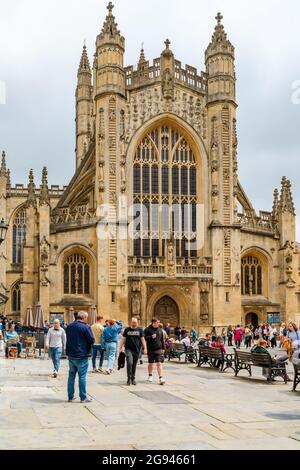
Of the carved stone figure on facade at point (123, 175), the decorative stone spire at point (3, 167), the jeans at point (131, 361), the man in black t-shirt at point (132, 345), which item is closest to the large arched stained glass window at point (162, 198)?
the carved stone figure on facade at point (123, 175)

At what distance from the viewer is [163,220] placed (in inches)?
1596

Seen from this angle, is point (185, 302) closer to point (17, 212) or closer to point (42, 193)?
point (42, 193)

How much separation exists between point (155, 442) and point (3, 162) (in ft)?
170

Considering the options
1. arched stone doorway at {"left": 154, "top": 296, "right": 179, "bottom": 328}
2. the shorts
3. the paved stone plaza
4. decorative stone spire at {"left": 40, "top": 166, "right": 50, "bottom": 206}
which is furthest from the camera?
arched stone doorway at {"left": 154, "top": 296, "right": 179, "bottom": 328}

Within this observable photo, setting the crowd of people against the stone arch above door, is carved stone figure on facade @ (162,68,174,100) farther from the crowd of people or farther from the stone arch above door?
the crowd of people

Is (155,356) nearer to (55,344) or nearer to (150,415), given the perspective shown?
(55,344)

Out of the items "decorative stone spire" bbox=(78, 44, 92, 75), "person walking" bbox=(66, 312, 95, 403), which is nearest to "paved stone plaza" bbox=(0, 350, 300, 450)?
"person walking" bbox=(66, 312, 95, 403)

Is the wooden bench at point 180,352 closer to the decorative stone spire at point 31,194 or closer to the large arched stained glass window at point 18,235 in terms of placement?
the decorative stone spire at point 31,194

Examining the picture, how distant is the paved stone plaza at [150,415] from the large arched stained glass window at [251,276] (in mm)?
26151

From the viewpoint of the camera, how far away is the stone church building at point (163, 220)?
3884 cm

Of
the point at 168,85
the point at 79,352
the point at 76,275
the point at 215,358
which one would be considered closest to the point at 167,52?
the point at 168,85

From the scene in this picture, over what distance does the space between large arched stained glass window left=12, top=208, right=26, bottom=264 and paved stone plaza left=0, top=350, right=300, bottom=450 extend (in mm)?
42195

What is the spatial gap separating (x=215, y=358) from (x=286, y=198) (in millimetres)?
25095

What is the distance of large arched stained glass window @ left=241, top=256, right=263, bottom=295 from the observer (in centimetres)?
4197
